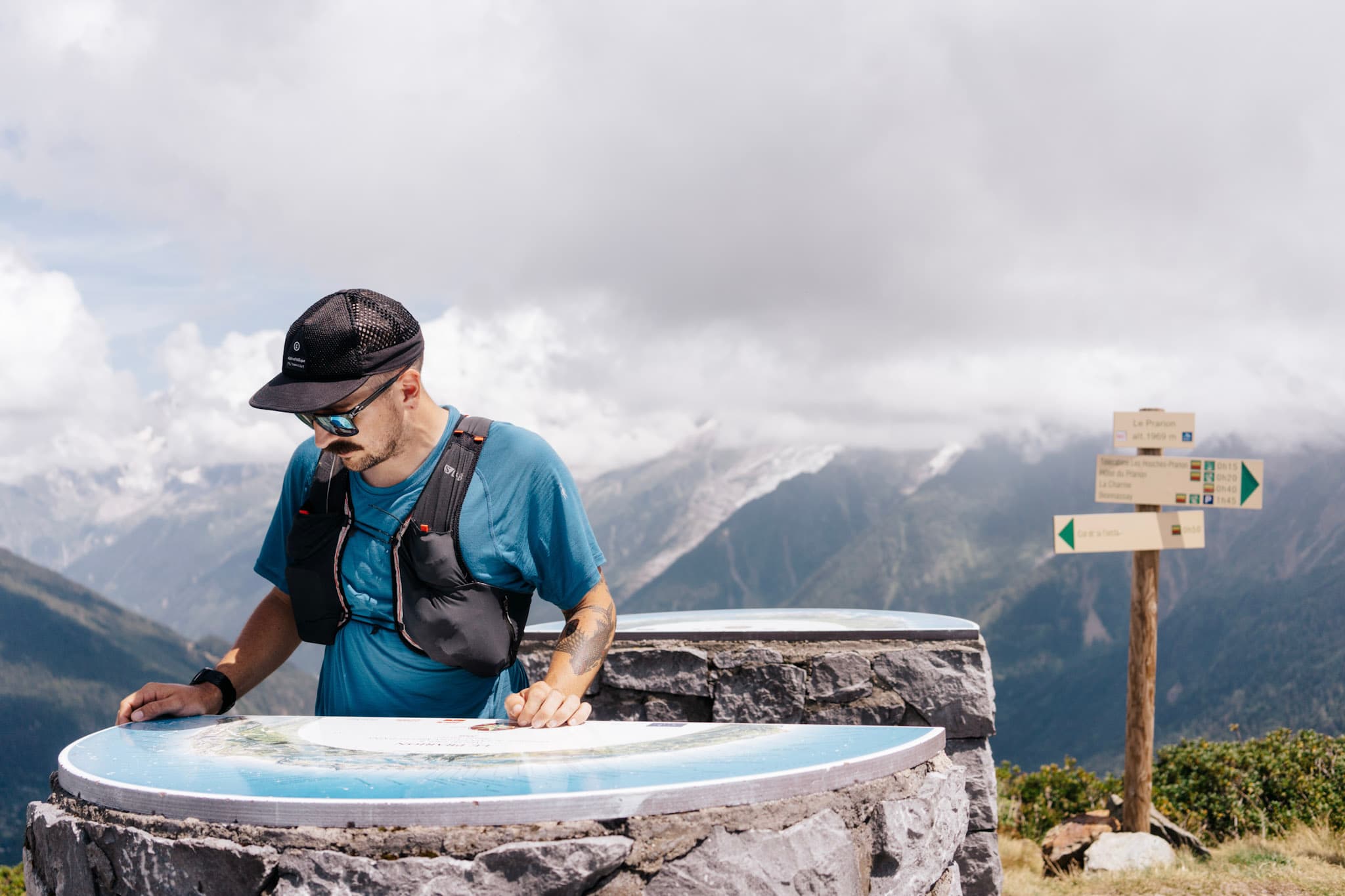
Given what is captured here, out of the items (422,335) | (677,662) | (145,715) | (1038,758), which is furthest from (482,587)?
(1038,758)

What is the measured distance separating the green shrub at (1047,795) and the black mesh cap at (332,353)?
8.21 m

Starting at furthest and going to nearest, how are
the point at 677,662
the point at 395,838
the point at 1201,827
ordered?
the point at 1201,827 < the point at 677,662 < the point at 395,838

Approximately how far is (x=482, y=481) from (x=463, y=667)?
1.73 feet

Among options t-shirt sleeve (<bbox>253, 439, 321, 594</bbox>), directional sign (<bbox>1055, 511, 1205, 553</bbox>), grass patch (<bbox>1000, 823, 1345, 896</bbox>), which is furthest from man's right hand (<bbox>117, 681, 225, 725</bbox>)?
directional sign (<bbox>1055, 511, 1205, 553</bbox>)

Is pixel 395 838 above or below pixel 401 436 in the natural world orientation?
below

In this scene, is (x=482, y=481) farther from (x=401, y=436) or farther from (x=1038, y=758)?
(x=1038, y=758)

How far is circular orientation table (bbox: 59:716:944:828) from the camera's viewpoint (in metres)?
2.19

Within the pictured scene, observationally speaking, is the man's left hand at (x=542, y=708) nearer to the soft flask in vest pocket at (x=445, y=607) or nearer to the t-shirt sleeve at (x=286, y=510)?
the soft flask in vest pocket at (x=445, y=607)

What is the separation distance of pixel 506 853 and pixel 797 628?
3863 millimetres

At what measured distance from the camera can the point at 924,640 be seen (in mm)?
5656

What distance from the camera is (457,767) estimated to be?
95.8 inches

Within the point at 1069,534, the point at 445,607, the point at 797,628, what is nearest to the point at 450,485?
the point at 445,607

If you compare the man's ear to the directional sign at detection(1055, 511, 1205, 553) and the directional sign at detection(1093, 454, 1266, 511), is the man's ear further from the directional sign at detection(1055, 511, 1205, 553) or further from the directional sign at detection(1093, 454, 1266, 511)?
the directional sign at detection(1093, 454, 1266, 511)

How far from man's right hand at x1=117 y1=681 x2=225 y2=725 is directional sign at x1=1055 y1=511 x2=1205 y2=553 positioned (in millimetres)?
6239
